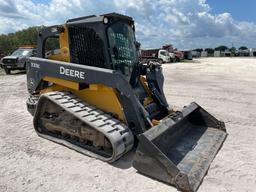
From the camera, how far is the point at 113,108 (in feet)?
17.8

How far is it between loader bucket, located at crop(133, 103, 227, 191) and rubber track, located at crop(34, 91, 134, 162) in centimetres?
37

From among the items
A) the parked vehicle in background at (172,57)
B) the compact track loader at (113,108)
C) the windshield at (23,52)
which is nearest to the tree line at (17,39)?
the parked vehicle in background at (172,57)

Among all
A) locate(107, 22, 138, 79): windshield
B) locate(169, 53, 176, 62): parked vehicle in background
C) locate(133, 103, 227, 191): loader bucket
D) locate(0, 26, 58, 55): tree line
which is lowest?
locate(133, 103, 227, 191): loader bucket

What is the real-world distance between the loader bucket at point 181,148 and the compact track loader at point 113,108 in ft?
0.04

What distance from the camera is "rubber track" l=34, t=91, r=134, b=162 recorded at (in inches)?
188

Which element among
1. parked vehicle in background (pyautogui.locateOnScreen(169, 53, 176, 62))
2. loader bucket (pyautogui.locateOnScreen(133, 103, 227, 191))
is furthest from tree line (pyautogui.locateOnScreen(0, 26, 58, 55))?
loader bucket (pyautogui.locateOnScreen(133, 103, 227, 191))

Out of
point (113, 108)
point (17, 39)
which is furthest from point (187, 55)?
point (113, 108)

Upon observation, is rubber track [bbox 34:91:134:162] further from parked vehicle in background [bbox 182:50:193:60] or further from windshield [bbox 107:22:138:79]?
parked vehicle in background [bbox 182:50:193:60]

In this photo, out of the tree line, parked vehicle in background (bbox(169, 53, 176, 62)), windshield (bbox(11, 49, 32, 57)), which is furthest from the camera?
parked vehicle in background (bbox(169, 53, 176, 62))

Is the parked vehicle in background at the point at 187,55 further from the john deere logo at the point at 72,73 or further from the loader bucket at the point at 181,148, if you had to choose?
the john deere logo at the point at 72,73

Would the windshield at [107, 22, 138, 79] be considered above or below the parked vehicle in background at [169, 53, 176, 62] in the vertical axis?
above

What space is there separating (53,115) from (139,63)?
205cm

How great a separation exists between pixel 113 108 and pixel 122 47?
1.29 metres

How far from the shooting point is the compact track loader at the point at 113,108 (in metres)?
4.72
